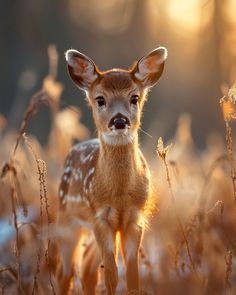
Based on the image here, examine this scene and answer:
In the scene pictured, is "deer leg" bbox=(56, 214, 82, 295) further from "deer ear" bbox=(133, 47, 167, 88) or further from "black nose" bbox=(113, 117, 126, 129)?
"black nose" bbox=(113, 117, 126, 129)

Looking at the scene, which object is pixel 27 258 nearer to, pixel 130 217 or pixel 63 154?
pixel 130 217

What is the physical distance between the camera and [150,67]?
701cm

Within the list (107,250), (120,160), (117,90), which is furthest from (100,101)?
(107,250)

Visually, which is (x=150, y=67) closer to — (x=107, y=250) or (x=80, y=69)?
(x=80, y=69)

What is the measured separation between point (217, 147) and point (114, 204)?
4503 millimetres

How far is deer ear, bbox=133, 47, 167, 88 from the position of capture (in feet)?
22.8

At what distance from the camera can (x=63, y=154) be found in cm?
948

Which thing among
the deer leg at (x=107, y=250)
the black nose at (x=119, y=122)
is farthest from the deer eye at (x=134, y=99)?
the deer leg at (x=107, y=250)

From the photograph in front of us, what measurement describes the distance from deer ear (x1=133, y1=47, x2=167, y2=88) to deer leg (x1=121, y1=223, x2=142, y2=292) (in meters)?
1.19

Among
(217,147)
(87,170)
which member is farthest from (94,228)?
(217,147)

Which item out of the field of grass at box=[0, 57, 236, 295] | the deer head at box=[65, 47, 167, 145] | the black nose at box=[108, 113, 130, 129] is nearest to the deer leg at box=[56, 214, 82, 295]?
the field of grass at box=[0, 57, 236, 295]

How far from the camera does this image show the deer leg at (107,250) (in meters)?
6.18

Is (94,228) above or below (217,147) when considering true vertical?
below

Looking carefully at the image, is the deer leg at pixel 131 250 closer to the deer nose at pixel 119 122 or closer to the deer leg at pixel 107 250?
the deer leg at pixel 107 250
